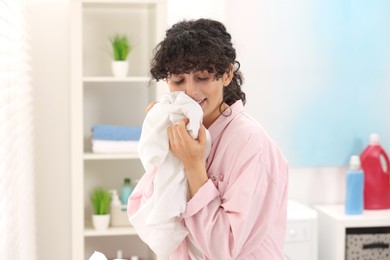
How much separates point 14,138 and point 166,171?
0.76 meters

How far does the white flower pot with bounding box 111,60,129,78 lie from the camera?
8.86 ft

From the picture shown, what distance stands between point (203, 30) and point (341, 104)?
5.88 ft

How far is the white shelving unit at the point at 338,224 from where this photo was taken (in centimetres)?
276

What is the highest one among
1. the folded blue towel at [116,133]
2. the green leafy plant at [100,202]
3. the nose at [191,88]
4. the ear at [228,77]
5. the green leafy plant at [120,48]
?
the green leafy plant at [120,48]

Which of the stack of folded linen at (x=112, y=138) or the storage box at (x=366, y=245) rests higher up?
the stack of folded linen at (x=112, y=138)

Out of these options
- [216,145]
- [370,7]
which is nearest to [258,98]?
[370,7]

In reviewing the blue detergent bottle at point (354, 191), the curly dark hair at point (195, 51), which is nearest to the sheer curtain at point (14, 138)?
the curly dark hair at point (195, 51)

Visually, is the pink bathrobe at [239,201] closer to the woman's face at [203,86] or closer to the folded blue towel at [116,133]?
the woman's face at [203,86]

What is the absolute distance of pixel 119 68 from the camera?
2701 mm

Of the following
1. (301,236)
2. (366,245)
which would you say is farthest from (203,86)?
(366,245)

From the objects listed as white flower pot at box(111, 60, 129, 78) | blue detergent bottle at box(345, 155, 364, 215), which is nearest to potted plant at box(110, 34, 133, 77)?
white flower pot at box(111, 60, 129, 78)

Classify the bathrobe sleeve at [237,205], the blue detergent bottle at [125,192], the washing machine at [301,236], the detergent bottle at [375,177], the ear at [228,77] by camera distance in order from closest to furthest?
the bathrobe sleeve at [237,205]
the ear at [228,77]
the washing machine at [301,236]
the blue detergent bottle at [125,192]
the detergent bottle at [375,177]

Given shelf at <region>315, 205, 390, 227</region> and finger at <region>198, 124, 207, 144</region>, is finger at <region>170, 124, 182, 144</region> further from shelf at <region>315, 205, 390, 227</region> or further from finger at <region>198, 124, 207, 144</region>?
shelf at <region>315, 205, 390, 227</region>

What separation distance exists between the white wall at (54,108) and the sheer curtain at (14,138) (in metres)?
0.28
